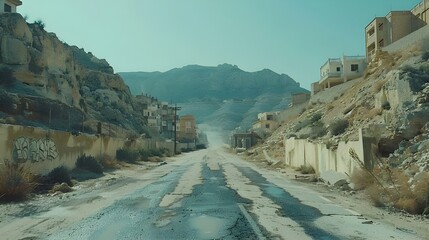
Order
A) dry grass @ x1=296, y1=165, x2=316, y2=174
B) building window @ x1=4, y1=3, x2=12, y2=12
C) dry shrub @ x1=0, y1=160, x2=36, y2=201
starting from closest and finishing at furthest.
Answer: dry shrub @ x1=0, y1=160, x2=36, y2=201, dry grass @ x1=296, y1=165, x2=316, y2=174, building window @ x1=4, y1=3, x2=12, y2=12

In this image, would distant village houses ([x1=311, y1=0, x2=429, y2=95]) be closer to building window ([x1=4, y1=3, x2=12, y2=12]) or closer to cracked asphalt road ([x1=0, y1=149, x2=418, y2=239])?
cracked asphalt road ([x1=0, y1=149, x2=418, y2=239])

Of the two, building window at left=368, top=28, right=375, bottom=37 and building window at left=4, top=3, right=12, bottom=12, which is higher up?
building window at left=368, top=28, right=375, bottom=37

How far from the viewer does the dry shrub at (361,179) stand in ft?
64.3

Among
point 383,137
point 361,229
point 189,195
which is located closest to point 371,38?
point 383,137

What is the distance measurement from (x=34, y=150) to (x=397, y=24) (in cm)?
6395

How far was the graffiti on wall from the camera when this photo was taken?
2136 cm

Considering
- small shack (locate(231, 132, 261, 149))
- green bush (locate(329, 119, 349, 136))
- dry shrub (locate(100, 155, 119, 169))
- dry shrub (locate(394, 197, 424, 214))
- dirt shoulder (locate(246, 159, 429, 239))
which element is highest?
small shack (locate(231, 132, 261, 149))

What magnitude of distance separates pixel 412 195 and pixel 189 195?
7.80 meters

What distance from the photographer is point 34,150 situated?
2314 centimetres

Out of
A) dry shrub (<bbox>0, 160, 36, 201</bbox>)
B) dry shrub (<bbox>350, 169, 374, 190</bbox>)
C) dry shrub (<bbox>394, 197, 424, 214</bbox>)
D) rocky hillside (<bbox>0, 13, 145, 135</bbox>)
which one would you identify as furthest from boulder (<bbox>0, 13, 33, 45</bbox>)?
dry shrub (<bbox>394, 197, 424, 214</bbox>)

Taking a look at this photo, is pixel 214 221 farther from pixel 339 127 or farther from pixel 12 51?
pixel 12 51

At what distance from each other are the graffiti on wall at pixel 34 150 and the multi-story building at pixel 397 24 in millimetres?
57562

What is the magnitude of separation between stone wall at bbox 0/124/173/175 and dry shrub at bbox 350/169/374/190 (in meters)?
14.2

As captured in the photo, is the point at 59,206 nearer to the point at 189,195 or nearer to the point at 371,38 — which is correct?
the point at 189,195
